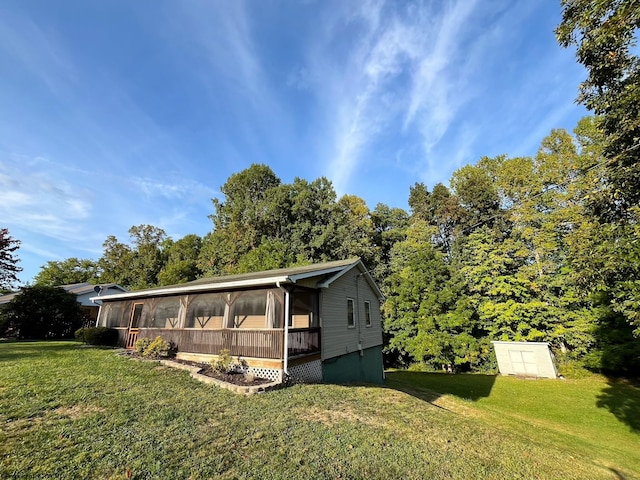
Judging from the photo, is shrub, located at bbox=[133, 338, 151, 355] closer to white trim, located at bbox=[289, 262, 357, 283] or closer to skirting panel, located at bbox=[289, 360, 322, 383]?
skirting panel, located at bbox=[289, 360, 322, 383]

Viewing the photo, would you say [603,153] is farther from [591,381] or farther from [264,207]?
[264,207]

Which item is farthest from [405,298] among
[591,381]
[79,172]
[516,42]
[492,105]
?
[79,172]

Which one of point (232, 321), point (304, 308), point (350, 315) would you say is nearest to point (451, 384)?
point (350, 315)

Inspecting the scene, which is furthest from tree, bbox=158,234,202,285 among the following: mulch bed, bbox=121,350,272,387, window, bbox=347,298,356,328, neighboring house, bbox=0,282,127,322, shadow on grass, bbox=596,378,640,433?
shadow on grass, bbox=596,378,640,433

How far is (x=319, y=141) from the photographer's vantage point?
1705cm

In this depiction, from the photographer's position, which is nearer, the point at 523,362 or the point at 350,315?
the point at 350,315

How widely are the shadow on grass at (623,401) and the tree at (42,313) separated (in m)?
32.3

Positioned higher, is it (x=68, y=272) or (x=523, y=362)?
(x=68, y=272)

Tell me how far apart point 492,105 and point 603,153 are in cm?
750

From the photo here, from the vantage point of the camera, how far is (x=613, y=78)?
6625 millimetres

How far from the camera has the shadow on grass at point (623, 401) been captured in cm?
1159

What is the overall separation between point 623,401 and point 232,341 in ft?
60.3

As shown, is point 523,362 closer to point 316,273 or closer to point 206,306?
point 316,273

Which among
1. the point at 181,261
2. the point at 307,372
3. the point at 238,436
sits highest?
the point at 181,261
